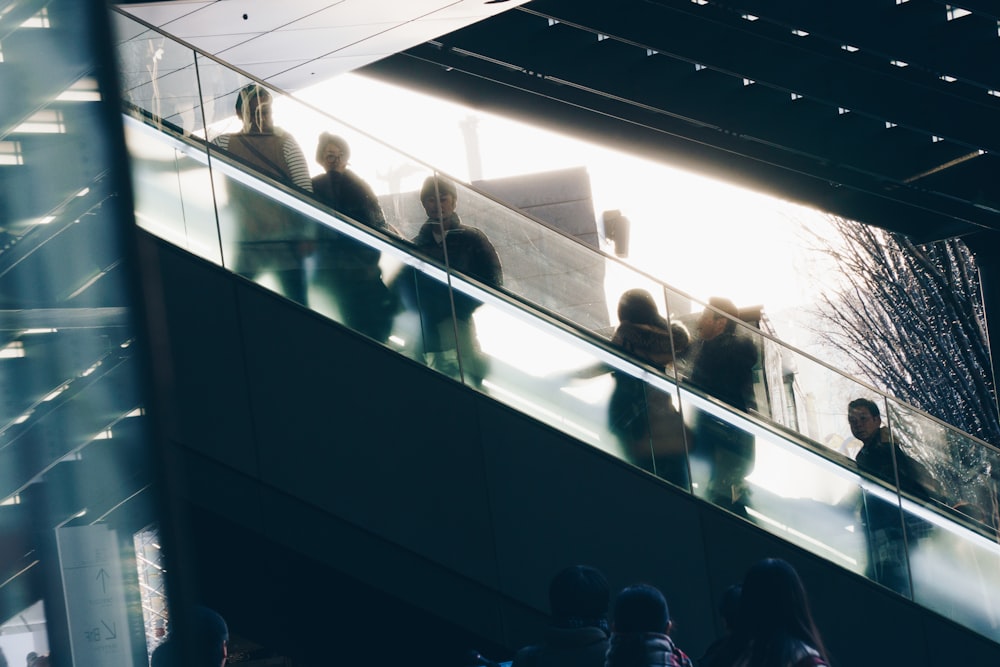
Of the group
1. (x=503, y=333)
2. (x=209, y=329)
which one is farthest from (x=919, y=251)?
(x=209, y=329)

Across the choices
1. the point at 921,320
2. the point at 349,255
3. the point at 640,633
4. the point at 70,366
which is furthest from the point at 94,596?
the point at 921,320

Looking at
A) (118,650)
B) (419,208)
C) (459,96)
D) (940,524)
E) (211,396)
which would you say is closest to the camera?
(118,650)

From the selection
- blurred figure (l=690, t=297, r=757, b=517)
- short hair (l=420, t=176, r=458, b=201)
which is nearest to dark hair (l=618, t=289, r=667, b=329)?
blurred figure (l=690, t=297, r=757, b=517)

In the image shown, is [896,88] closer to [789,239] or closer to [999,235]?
[999,235]

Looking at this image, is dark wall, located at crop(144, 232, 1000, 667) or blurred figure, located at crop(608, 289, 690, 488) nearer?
dark wall, located at crop(144, 232, 1000, 667)

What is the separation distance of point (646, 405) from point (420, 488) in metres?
1.65

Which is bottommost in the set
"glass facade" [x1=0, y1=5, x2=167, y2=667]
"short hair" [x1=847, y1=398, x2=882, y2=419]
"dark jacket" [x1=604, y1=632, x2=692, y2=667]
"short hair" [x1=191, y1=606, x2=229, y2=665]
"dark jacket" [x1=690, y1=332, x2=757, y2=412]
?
"short hair" [x1=847, y1=398, x2=882, y2=419]

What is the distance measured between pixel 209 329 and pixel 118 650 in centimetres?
486

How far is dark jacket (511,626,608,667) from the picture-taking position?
369cm

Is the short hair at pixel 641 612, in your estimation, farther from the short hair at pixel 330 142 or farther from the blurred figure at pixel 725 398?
the short hair at pixel 330 142

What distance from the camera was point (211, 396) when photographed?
6156 mm

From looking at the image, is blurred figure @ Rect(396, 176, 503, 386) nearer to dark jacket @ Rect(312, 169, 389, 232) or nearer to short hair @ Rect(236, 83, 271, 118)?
dark jacket @ Rect(312, 169, 389, 232)

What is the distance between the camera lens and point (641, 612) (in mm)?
3547

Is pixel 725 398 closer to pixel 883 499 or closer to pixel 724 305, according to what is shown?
pixel 724 305
